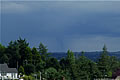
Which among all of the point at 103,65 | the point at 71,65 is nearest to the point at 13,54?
the point at 71,65

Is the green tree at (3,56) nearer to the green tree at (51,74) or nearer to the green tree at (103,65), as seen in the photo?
the green tree at (51,74)

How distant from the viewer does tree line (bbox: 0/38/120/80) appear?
58.8 m

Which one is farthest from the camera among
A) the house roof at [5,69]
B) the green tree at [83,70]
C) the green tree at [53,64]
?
the green tree at [53,64]

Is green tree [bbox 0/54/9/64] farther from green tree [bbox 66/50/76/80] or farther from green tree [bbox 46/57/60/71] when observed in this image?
green tree [bbox 66/50/76/80]

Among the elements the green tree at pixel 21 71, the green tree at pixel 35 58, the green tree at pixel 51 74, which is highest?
the green tree at pixel 35 58

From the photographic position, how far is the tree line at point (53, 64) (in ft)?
193

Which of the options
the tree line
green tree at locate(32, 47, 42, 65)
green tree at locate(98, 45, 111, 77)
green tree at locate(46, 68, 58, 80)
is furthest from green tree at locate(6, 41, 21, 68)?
green tree at locate(98, 45, 111, 77)

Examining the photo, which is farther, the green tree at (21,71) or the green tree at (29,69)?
the green tree at (29,69)

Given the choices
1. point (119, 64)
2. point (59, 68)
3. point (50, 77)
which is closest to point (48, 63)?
point (59, 68)

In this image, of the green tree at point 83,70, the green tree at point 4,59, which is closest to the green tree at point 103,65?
the green tree at point 83,70

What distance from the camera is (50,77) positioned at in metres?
58.9

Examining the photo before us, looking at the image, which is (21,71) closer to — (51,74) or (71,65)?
(51,74)

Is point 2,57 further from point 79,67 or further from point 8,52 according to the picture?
point 79,67

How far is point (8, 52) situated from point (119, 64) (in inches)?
883
